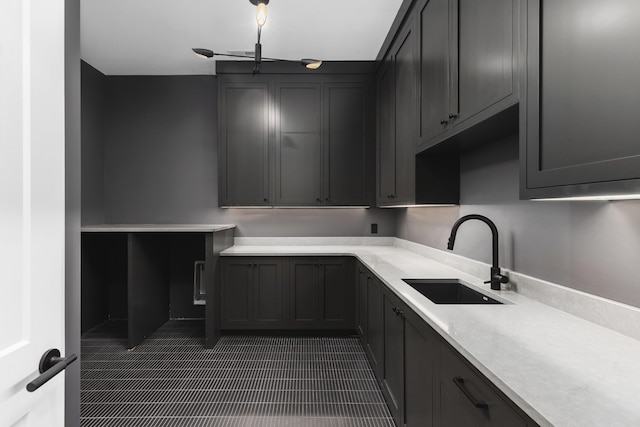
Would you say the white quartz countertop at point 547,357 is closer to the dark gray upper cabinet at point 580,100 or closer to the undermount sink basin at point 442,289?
the undermount sink basin at point 442,289

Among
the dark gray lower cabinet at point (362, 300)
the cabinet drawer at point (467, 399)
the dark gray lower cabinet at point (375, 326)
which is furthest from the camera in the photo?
the dark gray lower cabinet at point (362, 300)

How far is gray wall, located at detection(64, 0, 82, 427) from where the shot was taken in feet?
3.57

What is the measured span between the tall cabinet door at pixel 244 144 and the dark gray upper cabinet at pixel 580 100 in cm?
279

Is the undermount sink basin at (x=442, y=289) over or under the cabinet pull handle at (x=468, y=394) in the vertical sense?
over

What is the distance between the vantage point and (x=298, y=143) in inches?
141

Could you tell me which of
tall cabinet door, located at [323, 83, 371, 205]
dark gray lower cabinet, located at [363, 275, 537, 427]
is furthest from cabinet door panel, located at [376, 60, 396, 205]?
dark gray lower cabinet, located at [363, 275, 537, 427]

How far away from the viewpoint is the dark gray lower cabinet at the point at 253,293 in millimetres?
3336

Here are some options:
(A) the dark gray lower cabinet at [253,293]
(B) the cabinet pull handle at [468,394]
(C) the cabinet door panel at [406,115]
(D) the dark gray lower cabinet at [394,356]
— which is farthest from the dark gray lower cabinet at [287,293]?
(B) the cabinet pull handle at [468,394]

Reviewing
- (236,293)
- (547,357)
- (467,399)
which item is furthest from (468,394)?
(236,293)

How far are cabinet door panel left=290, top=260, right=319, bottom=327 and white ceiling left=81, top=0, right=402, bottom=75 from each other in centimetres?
213

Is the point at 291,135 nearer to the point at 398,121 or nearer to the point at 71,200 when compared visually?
the point at 398,121

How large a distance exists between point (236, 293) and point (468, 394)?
8.87 feet
